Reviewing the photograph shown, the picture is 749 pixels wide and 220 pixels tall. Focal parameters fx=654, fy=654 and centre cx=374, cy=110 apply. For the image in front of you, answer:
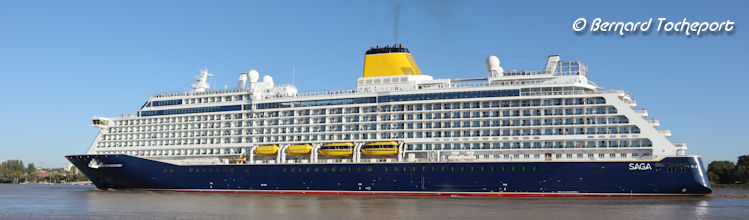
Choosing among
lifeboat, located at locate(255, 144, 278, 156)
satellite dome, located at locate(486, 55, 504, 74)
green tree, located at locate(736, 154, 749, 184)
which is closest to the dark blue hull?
lifeboat, located at locate(255, 144, 278, 156)

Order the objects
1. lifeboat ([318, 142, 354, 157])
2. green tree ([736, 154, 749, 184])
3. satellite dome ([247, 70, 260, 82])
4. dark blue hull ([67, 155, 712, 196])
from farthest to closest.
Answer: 1. green tree ([736, 154, 749, 184])
2. satellite dome ([247, 70, 260, 82])
3. lifeboat ([318, 142, 354, 157])
4. dark blue hull ([67, 155, 712, 196])

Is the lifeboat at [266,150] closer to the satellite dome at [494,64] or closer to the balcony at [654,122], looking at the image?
the satellite dome at [494,64]

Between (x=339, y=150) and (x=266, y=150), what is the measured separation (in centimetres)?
637

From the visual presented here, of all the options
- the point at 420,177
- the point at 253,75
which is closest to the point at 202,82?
the point at 253,75

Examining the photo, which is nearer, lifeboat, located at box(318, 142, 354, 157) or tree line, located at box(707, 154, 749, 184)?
lifeboat, located at box(318, 142, 354, 157)

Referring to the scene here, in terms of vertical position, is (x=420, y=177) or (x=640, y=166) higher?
(x=640, y=166)

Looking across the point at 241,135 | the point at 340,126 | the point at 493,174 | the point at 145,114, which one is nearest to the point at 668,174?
the point at 493,174

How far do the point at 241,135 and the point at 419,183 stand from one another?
1626 cm

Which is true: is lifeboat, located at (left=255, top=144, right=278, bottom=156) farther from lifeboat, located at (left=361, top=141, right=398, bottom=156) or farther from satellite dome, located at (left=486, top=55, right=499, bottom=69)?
satellite dome, located at (left=486, top=55, right=499, bottom=69)

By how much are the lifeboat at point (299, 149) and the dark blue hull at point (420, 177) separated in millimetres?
1502

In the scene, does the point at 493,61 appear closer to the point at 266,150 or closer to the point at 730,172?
the point at 266,150

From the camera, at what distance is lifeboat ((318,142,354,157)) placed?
4725 centimetres

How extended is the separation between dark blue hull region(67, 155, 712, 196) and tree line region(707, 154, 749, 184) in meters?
43.2

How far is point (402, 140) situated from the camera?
4691 cm
